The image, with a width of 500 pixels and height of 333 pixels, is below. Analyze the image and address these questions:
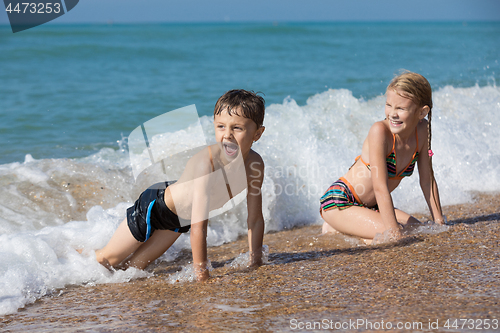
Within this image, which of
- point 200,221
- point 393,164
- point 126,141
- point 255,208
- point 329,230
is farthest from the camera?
point 126,141

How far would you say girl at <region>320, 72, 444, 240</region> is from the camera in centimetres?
343

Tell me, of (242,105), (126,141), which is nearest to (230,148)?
(242,105)

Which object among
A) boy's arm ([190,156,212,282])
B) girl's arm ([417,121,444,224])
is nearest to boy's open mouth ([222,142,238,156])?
boy's arm ([190,156,212,282])

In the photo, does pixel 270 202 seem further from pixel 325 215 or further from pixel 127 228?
pixel 127 228

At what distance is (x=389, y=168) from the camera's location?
12.0 feet

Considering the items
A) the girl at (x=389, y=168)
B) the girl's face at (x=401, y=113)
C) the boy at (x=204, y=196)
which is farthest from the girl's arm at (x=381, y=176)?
the boy at (x=204, y=196)

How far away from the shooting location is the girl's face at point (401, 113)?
3.42 meters

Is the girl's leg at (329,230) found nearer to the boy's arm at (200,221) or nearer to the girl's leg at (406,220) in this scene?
the girl's leg at (406,220)

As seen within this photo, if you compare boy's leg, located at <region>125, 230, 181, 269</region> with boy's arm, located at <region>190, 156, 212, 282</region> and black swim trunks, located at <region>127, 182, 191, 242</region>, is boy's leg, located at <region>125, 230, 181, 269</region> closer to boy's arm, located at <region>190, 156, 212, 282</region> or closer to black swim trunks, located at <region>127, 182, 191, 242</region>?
black swim trunks, located at <region>127, 182, 191, 242</region>

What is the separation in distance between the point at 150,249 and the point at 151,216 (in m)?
0.37

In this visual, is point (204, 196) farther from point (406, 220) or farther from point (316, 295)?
point (406, 220)

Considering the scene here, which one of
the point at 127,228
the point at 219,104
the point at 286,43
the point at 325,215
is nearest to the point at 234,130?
the point at 219,104

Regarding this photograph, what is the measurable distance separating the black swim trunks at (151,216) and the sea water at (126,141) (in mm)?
355

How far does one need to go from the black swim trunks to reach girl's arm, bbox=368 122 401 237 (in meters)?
1.38
